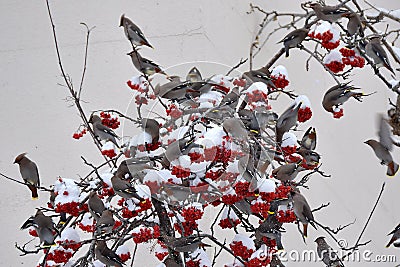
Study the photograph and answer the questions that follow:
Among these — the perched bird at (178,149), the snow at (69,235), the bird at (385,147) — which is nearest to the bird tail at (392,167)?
A: the bird at (385,147)

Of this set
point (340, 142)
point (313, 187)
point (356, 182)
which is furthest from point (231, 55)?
point (356, 182)

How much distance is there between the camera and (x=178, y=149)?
1218 millimetres

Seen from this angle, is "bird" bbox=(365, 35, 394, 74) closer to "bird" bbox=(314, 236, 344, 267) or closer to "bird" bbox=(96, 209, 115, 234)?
"bird" bbox=(314, 236, 344, 267)

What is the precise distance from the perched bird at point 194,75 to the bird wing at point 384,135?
1.40 ft

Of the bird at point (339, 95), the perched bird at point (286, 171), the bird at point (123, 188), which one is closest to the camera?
the bird at point (123, 188)

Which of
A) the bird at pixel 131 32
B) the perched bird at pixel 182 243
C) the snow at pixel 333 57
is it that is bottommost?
the perched bird at pixel 182 243

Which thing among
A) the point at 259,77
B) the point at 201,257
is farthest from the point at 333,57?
the point at 201,257

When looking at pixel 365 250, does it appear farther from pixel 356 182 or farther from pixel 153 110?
pixel 153 110

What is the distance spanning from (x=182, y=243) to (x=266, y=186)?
198 millimetres

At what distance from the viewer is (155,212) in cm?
150

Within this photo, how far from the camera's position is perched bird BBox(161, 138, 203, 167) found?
1217mm

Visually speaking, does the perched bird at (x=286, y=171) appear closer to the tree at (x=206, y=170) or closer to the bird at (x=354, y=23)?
the tree at (x=206, y=170)

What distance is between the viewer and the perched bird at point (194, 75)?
1.35 m

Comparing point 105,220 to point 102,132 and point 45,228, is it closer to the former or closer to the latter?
point 45,228
